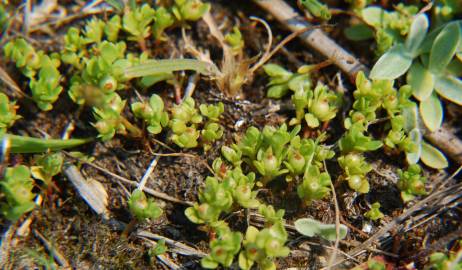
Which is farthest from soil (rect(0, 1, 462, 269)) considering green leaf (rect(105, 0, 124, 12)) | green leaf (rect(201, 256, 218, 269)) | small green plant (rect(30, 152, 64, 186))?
green leaf (rect(105, 0, 124, 12))

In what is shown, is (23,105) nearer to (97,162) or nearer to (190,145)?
(97,162)

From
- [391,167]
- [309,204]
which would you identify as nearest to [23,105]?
[309,204]

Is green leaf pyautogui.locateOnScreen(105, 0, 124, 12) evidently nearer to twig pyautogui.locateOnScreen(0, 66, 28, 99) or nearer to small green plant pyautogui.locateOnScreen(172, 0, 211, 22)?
small green plant pyautogui.locateOnScreen(172, 0, 211, 22)

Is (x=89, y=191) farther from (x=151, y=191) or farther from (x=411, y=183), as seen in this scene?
(x=411, y=183)

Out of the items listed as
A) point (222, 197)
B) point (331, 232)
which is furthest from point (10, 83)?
point (331, 232)

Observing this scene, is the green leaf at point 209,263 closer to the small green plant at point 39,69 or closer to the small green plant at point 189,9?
the small green plant at point 39,69

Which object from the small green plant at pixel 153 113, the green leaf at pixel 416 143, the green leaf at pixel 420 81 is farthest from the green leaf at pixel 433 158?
the small green plant at pixel 153 113

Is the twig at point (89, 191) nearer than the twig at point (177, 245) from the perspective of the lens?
No
